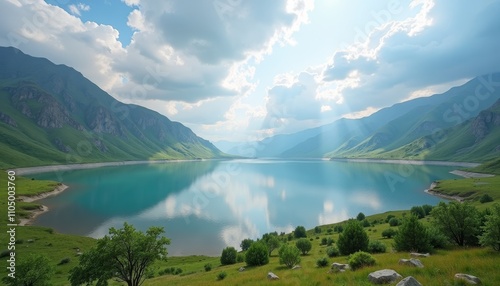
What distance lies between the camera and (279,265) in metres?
30.4

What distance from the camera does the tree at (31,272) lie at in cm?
2470

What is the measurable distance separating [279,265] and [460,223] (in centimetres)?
1993

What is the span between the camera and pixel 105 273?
79.0 ft

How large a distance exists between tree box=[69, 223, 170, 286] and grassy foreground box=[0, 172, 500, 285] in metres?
6.08

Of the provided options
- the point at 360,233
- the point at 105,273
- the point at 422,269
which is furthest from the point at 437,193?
the point at 105,273

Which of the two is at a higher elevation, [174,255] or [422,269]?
[422,269]

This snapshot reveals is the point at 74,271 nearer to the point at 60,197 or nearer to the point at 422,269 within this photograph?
the point at 422,269

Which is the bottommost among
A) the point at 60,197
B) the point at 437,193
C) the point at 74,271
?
the point at 437,193

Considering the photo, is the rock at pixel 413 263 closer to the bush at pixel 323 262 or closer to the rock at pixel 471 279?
the rock at pixel 471 279

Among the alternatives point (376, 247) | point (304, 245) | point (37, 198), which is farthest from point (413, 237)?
point (37, 198)

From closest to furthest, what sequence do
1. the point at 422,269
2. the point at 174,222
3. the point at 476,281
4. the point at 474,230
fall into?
the point at 476,281, the point at 422,269, the point at 474,230, the point at 174,222

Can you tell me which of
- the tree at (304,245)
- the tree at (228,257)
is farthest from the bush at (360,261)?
the tree at (228,257)

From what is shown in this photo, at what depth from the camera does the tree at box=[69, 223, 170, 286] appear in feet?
79.1

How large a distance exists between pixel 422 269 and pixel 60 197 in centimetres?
13858
